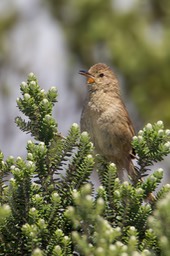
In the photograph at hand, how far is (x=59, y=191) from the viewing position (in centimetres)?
473

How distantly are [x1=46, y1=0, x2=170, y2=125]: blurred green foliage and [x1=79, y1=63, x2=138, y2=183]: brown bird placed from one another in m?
4.26

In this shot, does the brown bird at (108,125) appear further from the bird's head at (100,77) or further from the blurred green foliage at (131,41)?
the blurred green foliage at (131,41)

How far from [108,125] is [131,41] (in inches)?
258

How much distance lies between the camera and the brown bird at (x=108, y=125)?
757 cm

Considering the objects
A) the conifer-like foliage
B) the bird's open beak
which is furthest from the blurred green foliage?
the conifer-like foliage

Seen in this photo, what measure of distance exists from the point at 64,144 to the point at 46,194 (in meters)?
0.34

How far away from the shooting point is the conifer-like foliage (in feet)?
14.4

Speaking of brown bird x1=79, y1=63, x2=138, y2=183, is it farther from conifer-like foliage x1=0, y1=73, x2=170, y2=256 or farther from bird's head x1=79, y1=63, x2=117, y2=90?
conifer-like foliage x1=0, y1=73, x2=170, y2=256

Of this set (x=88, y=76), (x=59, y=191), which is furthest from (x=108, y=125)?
(x=59, y=191)

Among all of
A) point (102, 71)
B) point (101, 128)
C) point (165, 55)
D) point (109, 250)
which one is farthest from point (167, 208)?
point (165, 55)

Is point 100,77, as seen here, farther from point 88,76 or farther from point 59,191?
point 59,191

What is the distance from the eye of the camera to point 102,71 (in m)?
8.55

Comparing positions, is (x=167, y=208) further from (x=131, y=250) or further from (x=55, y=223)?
(x=55, y=223)

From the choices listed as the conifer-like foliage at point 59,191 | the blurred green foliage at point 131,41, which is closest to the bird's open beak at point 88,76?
the conifer-like foliage at point 59,191
